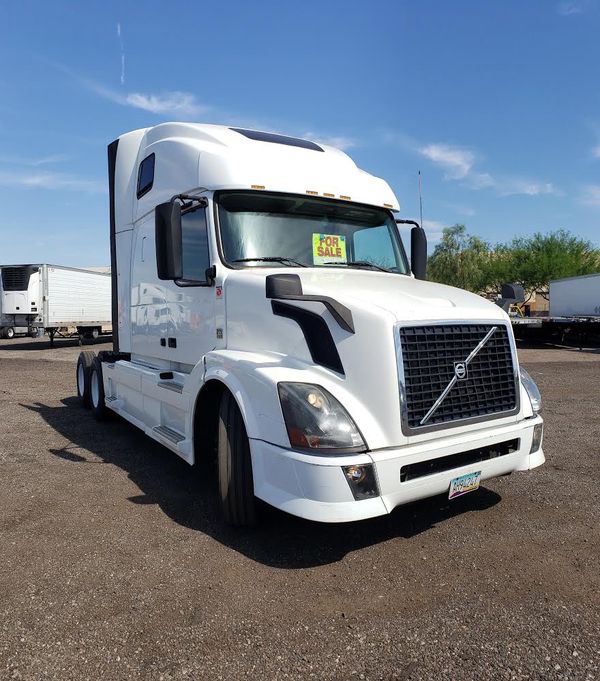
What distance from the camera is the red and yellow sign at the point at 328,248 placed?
461 centimetres

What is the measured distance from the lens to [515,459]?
3.98 metres

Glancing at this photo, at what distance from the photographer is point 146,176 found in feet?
19.0

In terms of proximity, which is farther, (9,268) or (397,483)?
(9,268)

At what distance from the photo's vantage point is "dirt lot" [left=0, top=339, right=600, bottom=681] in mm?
2564

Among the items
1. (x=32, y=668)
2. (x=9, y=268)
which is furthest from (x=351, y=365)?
(x=9, y=268)

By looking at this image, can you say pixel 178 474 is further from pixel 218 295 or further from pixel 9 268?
pixel 9 268

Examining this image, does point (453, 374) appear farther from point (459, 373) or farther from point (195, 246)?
point (195, 246)

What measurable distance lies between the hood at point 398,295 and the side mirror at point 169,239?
0.67m

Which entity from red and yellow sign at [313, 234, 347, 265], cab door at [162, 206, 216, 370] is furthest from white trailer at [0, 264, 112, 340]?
red and yellow sign at [313, 234, 347, 265]

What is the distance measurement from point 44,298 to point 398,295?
20485 millimetres

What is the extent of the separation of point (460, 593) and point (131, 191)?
540 cm

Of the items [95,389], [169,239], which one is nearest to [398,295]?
[169,239]

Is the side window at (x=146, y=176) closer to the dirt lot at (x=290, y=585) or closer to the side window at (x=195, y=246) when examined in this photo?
the side window at (x=195, y=246)

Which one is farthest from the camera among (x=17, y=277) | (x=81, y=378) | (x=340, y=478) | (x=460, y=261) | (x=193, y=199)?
(x=460, y=261)
